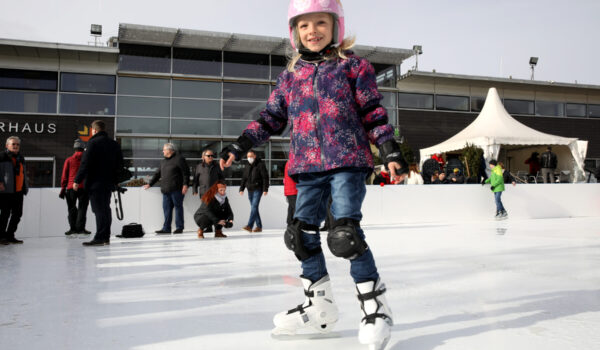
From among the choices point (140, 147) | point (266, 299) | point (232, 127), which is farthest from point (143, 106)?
point (266, 299)

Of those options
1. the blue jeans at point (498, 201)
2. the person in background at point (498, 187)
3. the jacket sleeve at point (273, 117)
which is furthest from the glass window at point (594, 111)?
the jacket sleeve at point (273, 117)

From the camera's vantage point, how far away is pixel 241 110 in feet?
53.7

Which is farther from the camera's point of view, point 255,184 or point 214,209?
point 255,184

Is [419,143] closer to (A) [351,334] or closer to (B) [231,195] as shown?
(B) [231,195]

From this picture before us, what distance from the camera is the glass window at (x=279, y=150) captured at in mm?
16516

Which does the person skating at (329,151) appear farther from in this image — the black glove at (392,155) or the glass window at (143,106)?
the glass window at (143,106)

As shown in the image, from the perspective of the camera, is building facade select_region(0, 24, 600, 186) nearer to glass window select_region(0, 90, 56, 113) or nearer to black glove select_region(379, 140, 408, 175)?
glass window select_region(0, 90, 56, 113)

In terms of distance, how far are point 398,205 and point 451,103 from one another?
1068 cm

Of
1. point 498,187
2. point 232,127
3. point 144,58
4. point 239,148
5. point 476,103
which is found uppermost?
point 144,58

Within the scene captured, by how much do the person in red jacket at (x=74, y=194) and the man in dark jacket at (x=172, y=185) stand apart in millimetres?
1217

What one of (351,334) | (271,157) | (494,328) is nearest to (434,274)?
(494,328)

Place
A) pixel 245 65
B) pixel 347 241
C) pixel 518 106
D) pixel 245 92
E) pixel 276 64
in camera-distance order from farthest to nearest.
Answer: pixel 518 106 < pixel 276 64 < pixel 245 65 < pixel 245 92 < pixel 347 241

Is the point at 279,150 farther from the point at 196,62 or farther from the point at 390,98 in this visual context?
the point at 390,98

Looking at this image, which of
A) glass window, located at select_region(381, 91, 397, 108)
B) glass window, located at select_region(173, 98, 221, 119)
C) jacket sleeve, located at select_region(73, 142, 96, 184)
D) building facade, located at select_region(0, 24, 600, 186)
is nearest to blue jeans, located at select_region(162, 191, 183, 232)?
jacket sleeve, located at select_region(73, 142, 96, 184)
